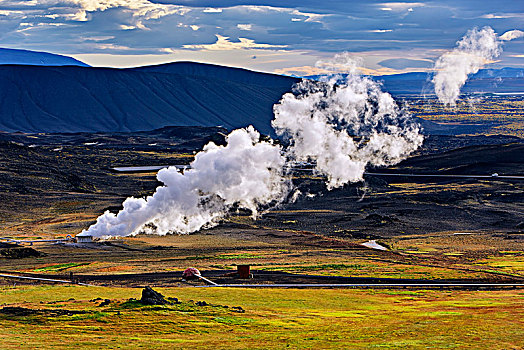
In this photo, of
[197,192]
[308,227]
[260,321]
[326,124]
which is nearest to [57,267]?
[197,192]

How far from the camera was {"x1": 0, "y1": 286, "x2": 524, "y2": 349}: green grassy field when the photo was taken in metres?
32.0

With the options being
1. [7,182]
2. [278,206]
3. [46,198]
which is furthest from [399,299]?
[7,182]

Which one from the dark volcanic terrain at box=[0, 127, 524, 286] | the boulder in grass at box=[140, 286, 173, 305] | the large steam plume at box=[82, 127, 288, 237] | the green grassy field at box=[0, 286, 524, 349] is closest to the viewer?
the green grassy field at box=[0, 286, 524, 349]

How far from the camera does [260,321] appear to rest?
38.7 meters

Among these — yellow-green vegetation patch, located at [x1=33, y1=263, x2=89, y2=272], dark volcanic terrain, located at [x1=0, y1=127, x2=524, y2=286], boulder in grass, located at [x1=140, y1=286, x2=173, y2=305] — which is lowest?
dark volcanic terrain, located at [x1=0, y1=127, x2=524, y2=286]

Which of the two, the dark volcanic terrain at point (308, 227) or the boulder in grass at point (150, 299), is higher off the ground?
the boulder in grass at point (150, 299)

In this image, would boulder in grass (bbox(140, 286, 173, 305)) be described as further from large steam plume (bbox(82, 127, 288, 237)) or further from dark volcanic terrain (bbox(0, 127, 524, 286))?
large steam plume (bbox(82, 127, 288, 237))

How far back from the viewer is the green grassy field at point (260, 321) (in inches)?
1260

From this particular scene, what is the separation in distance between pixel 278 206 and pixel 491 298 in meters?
77.9

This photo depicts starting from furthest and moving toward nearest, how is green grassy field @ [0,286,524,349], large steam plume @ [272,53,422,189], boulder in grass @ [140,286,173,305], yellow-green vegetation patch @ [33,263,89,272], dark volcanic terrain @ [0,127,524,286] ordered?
large steam plume @ [272,53,422,189] < dark volcanic terrain @ [0,127,524,286] < yellow-green vegetation patch @ [33,263,89,272] < boulder in grass @ [140,286,173,305] < green grassy field @ [0,286,524,349]

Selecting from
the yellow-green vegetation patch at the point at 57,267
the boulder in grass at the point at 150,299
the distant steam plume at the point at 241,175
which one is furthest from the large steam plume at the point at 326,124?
the boulder in grass at the point at 150,299

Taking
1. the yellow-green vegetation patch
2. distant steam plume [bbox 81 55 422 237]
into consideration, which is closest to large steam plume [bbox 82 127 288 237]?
distant steam plume [bbox 81 55 422 237]

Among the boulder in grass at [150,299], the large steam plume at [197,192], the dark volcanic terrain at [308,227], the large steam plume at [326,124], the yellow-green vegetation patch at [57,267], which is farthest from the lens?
the large steam plume at [326,124]

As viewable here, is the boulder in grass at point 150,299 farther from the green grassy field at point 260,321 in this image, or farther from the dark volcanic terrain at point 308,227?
the dark volcanic terrain at point 308,227
